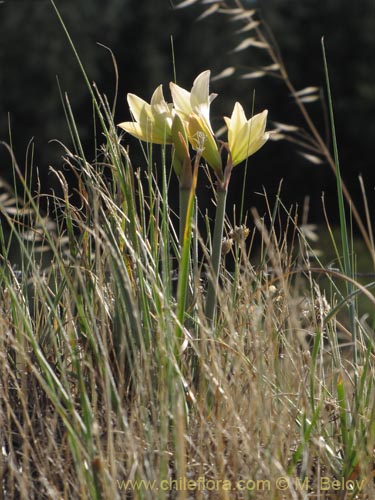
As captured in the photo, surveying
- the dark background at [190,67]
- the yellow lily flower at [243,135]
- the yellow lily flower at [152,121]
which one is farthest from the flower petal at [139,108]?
the dark background at [190,67]

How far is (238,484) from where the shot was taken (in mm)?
1255

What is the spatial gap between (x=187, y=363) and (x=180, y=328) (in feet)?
0.57

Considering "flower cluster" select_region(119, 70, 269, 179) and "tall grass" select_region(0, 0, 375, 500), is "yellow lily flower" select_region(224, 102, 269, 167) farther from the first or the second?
"tall grass" select_region(0, 0, 375, 500)

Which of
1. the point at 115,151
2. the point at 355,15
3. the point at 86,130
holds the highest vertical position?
the point at 115,151

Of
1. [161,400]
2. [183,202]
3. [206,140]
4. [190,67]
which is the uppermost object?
[206,140]

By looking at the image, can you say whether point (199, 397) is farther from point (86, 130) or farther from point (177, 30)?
point (177, 30)

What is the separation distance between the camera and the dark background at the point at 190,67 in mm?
8758

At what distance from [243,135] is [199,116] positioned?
0.29ft

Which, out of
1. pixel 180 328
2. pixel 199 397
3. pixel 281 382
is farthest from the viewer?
pixel 281 382

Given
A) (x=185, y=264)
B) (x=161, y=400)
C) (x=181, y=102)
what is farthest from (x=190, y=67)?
(x=161, y=400)

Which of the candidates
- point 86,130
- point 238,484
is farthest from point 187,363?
point 86,130

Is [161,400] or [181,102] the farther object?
A: [181,102]

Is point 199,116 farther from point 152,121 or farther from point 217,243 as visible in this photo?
point 217,243

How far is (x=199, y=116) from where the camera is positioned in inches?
61.3
